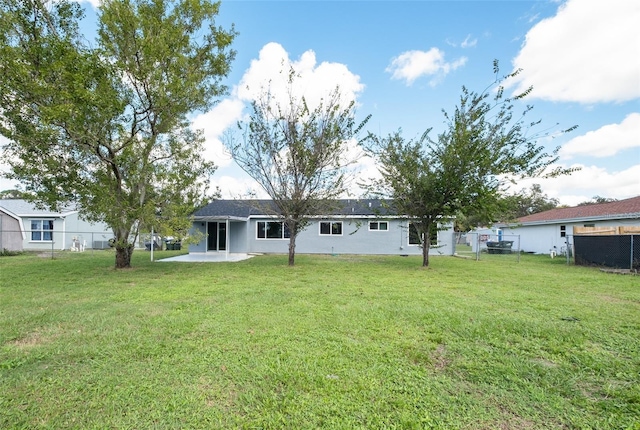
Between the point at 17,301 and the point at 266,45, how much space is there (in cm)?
1164

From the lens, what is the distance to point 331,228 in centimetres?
1906

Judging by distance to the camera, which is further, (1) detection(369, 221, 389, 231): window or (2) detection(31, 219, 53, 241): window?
(2) detection(31, 219, 53, 241): window

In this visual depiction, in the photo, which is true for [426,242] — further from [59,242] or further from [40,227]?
[40,227]

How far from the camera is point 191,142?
11469mm

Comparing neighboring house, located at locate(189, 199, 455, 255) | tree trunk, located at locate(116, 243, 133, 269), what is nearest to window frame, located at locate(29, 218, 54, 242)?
neighboring house, located at locate(189, 199, 455, 255)

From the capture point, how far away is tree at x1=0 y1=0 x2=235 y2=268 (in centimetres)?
778

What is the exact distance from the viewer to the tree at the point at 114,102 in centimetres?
778

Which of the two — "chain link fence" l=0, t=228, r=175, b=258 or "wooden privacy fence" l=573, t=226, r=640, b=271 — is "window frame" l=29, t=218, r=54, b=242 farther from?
"wooden privacy fence" l=573, t=226, r=640, b=271

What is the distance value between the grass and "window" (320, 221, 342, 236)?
12.4m

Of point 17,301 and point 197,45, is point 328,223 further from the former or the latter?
point 17,301

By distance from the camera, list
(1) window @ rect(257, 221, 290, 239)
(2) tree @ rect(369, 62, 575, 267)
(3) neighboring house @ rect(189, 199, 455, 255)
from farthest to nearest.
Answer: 1. (1) window @ rect(257, 221, 290, 239)
2. (3) neighboring house @ rect(189, 199, 455, 255)
3. (2) tree @ rect(369, 62, 575, 267)

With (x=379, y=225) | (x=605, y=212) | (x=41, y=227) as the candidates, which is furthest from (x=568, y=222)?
(x=41, y=227)

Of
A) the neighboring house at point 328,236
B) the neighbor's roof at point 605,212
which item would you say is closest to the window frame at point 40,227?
the neighboring house at point 328,236

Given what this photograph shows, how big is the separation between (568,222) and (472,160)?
14.1 metres
